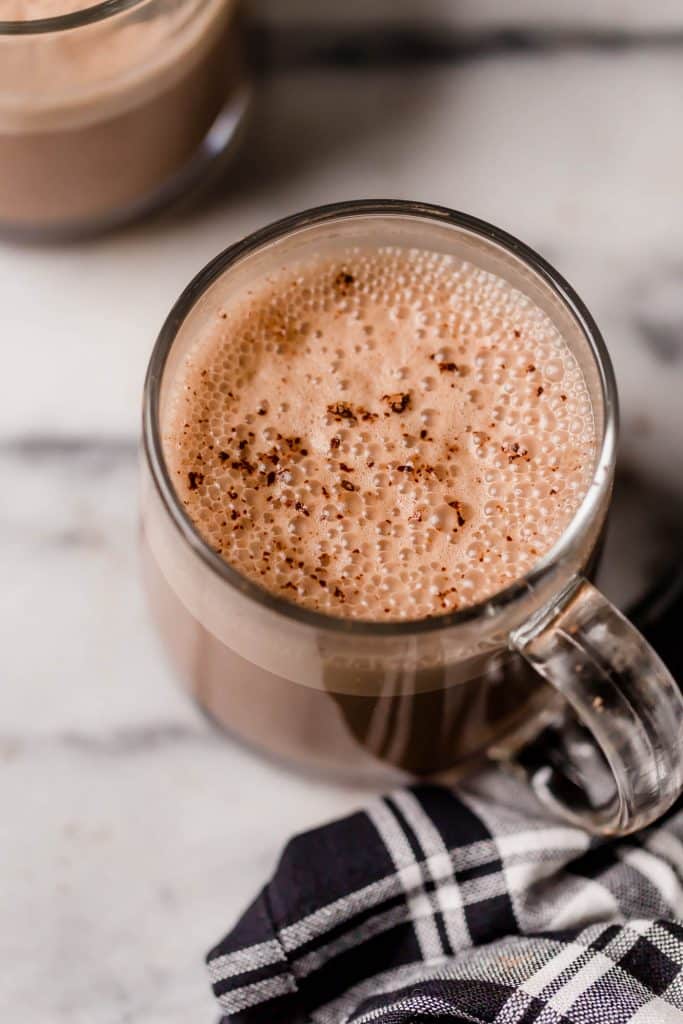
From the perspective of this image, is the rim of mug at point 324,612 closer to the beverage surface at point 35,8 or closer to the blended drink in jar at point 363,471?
the blended drink in jar at point 363,471

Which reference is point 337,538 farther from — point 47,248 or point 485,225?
point 47,248

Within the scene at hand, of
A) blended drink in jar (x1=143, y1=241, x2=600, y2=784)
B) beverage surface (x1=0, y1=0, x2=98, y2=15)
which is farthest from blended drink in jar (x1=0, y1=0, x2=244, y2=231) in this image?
blended drink in jar (x1=143, y1=241, x2=600, y2=784)

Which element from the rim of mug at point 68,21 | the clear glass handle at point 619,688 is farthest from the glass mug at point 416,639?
the rim of mug at point 68,21

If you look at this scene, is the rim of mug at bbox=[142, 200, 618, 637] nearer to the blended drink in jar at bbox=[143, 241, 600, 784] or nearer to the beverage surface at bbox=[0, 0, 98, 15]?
the blended drink in jar at bbox=[143, 241, 600, 784]

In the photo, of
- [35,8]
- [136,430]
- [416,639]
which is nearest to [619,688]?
[416,639]

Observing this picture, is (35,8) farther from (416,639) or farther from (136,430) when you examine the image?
(416,639)

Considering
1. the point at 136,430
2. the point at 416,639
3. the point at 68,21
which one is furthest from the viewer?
the point at 136,430
